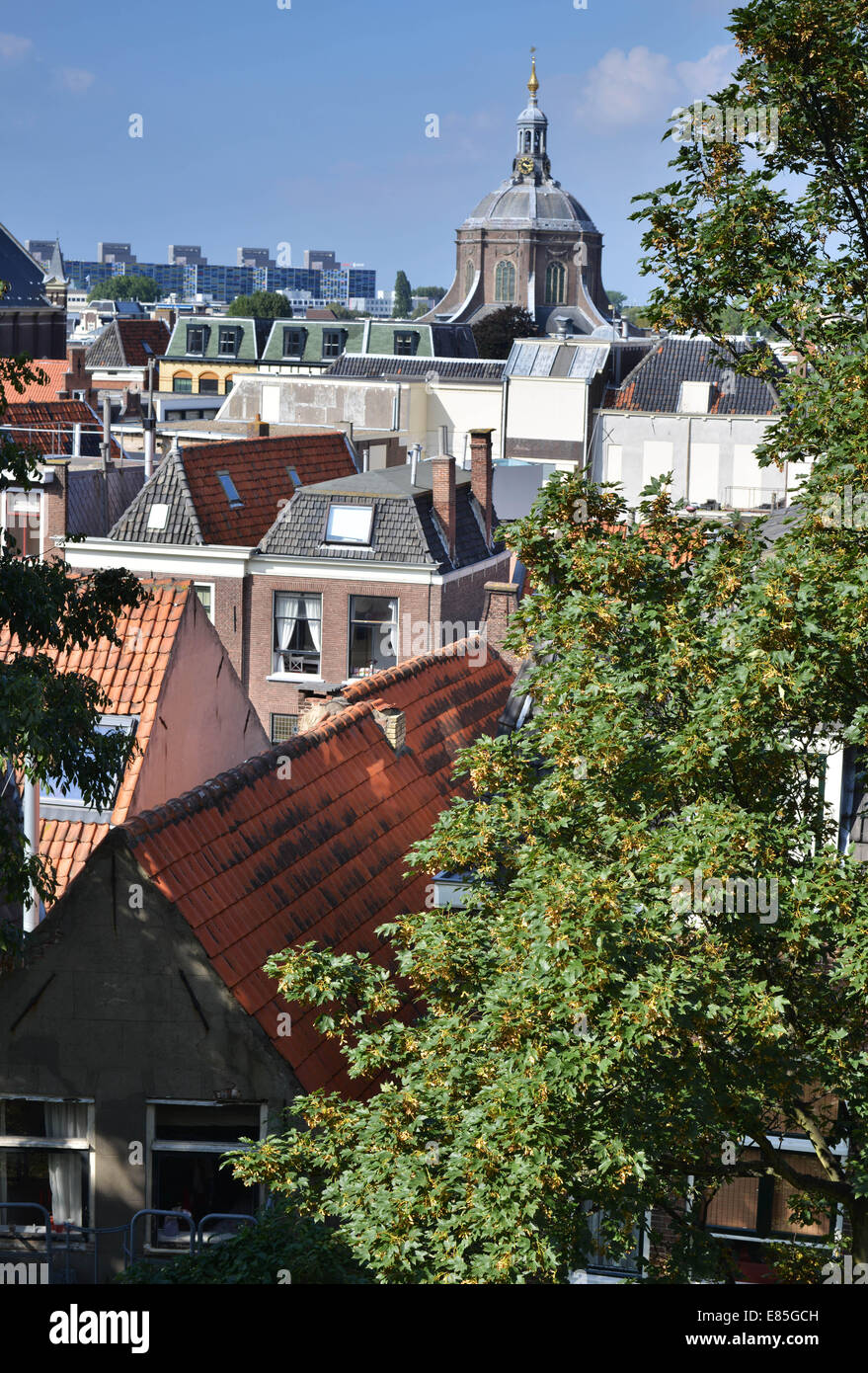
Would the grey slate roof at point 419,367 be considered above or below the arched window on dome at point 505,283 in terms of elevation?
below

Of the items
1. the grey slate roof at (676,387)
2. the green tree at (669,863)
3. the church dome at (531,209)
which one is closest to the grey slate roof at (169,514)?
the green tree at (669,863)

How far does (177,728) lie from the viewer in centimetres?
2020

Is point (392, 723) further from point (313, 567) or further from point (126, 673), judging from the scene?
point (313, 567)

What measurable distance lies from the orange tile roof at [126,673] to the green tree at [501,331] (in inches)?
4084

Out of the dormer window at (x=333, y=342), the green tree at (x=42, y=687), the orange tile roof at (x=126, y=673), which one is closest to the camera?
the green tree at (x=42, y=687)

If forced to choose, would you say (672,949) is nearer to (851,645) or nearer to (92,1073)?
(851,645)

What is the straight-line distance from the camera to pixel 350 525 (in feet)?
120

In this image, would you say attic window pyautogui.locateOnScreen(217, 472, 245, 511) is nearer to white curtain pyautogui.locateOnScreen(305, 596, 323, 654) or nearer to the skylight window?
the skylight window

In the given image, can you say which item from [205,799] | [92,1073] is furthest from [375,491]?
[92,1073]

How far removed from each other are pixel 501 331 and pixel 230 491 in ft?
300

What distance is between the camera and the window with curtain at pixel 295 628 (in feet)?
120

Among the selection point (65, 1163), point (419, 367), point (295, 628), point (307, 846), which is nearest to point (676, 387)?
point (419, 367)

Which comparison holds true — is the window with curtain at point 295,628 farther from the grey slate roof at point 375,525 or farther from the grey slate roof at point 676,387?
the grey slate roof at point 676,387
